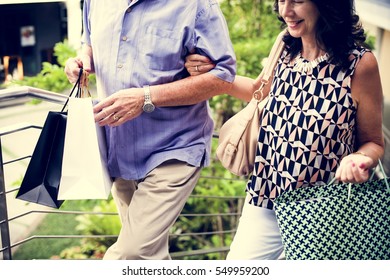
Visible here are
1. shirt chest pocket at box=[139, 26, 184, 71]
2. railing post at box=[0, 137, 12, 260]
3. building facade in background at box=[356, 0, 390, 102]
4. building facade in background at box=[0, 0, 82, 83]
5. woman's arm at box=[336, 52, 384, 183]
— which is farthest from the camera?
railing post at box=[0, 137, 12, 260]

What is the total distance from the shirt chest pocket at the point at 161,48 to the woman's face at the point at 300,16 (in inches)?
12.9

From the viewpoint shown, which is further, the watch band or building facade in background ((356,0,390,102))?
building facade in background ((356,0,390,102))

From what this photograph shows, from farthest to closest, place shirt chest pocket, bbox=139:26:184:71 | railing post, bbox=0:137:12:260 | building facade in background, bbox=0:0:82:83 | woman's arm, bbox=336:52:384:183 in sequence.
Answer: railing post, bbox=0:137:12:260 → building facade in background, bbox=0:0:82:83 → shirt chest pocket, bbox=139:26:184:71 → woman's arm, bbox=336:52:384:183

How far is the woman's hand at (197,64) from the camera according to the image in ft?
5.76

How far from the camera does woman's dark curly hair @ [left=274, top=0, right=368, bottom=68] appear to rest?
1.60 metres

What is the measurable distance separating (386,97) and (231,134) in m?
0.55

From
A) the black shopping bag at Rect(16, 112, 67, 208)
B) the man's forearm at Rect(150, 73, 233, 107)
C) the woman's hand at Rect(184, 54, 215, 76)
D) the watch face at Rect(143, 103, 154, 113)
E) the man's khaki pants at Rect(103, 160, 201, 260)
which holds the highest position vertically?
the woman's hand at Rect(184, 54, 215, 76)

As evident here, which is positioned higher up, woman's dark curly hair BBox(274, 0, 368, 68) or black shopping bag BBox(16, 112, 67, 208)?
woman's dark curly hair BBox(274, 0, 368, 68)

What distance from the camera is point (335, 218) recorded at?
166cm

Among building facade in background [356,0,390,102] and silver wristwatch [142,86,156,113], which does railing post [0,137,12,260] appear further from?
building facade in background [356,0,390,102]

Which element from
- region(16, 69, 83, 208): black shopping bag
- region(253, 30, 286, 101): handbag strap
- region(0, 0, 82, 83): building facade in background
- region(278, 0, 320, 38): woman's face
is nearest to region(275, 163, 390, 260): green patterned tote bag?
region(253, 30, 286, 101): handbag strap

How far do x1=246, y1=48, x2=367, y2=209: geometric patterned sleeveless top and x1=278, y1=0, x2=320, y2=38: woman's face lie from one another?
0.10 metres
